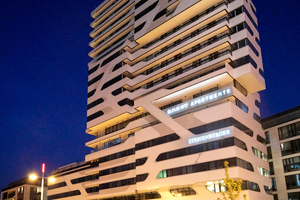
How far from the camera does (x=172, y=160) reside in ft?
171

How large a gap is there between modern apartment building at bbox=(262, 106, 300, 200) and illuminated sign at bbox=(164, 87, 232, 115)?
18.6m

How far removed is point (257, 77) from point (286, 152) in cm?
1750

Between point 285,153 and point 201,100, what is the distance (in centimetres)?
2167

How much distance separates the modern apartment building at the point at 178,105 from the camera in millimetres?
48500

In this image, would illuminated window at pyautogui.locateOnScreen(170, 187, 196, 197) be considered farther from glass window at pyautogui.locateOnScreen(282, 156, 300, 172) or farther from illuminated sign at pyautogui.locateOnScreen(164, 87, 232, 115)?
glass window at pyautogui.locateOnScreen(282, 156, 300, 172)

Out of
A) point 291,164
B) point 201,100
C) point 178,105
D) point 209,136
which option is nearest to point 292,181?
point 291,164

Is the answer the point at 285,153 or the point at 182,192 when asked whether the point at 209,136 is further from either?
the point at 285,153

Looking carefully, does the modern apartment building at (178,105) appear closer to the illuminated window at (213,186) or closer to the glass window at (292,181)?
the illuminated window at (213,186)

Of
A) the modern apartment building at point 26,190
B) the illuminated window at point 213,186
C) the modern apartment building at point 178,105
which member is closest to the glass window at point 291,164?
the modern apartment building at point 178,105

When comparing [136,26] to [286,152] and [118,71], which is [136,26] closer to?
[118,71]

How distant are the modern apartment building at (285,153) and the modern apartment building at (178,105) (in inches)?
279

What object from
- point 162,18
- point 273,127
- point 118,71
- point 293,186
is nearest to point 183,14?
point 162,18

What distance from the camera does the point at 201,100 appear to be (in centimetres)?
5134

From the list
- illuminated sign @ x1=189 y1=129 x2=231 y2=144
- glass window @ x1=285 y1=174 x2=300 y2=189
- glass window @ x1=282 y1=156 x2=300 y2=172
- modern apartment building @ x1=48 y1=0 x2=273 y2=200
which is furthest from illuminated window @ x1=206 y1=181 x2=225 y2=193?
glass window @ x1=282 y1=156 x2=300 y2=172
